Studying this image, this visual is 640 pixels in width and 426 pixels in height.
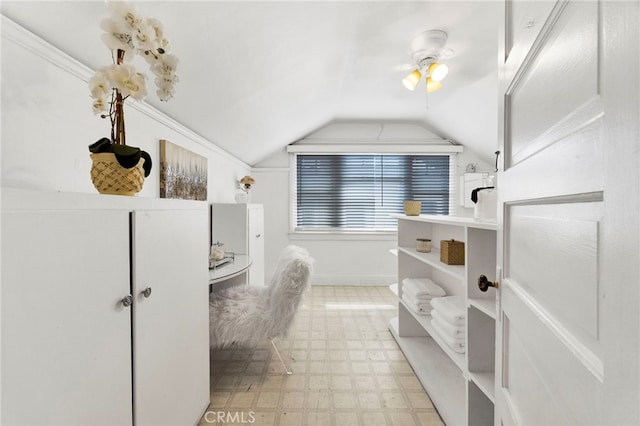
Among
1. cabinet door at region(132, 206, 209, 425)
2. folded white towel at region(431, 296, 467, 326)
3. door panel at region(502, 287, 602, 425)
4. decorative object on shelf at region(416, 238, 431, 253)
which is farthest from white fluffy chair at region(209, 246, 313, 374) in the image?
door panel at region(502, 287, 602, 425)

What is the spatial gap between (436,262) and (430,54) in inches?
64.9

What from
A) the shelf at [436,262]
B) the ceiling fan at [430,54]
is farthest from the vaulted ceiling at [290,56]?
the shelf at [436,262]

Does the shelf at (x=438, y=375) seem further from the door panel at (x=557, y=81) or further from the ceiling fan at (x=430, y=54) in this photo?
the ceiling fan at (x=430, y=54)

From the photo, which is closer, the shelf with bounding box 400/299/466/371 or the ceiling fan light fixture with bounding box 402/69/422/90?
the shelf with bounding box 400/299/466/371

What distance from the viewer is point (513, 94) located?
29.6 inches

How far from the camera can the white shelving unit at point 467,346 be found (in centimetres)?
136

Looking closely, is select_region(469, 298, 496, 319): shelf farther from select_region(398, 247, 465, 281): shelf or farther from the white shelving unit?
select_region(398, 247, 465, 281): shelf

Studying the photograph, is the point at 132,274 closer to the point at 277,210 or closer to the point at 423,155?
the point at 277,210

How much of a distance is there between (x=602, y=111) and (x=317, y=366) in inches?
87.5

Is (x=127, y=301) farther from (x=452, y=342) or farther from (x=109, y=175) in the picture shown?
(x=452, y=342)

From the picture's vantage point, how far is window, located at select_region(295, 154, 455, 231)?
4445mm

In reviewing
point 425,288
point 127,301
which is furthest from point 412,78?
point 127,301

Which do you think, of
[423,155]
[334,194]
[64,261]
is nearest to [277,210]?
[334,194]

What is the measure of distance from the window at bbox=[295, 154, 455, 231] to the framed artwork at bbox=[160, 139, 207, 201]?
2.07 metres
